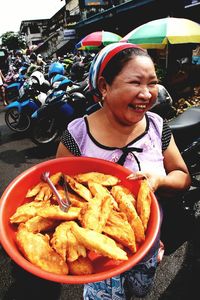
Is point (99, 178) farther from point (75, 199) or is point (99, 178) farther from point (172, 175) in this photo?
point (172, 175)

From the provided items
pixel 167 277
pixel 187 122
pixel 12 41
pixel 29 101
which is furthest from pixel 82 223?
pixel 12 41

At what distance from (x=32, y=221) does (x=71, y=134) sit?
0.57 meters

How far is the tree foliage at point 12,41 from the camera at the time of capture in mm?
77688

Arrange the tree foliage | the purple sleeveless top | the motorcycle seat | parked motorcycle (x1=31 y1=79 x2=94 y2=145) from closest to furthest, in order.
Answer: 1. the purple sleeveless top
2. the motorcycle seat
3. parked motorcycle (x1=31 y1=79 x2=94 y2=145)
4. the tree foliage

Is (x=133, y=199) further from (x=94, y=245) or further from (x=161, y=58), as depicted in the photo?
(x=161, y=58)

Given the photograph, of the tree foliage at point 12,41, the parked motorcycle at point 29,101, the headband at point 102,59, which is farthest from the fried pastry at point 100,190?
the tree foliage at point 12,41

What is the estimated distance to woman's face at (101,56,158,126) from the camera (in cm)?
120

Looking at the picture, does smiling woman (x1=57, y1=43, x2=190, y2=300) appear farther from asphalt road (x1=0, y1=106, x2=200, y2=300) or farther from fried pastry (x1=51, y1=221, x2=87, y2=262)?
asphalt road (x1=0, y1=106, x2=200, y2=300)

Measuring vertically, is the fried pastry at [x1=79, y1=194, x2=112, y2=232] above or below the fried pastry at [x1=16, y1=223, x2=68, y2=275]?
above

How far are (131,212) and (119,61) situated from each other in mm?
714

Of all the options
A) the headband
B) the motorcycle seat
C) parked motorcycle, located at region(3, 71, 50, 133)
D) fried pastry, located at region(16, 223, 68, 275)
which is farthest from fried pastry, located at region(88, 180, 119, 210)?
parked motorcycle, located at region(3, 71, 50, 133)

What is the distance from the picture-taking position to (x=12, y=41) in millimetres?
84750

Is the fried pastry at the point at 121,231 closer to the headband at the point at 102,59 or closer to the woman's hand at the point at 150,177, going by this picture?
the woman's hand at the point at 150,177

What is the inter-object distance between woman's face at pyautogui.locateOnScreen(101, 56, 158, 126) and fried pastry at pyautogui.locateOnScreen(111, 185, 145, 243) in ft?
1.29
